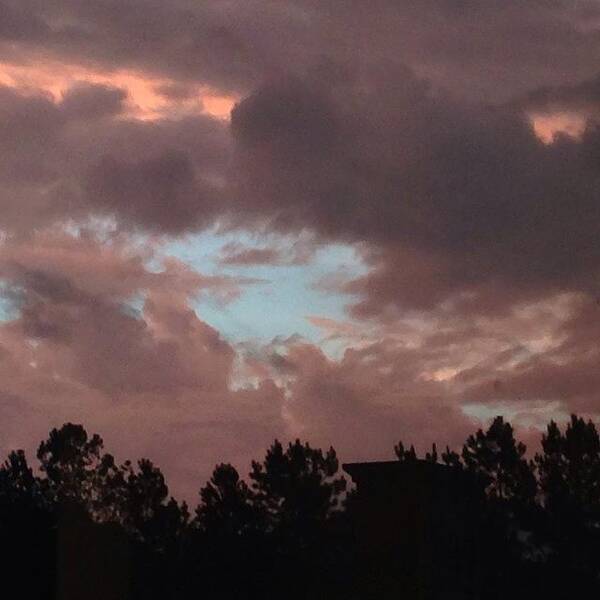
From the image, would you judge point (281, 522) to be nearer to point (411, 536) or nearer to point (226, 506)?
point (226, 506)

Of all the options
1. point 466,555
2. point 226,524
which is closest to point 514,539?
point 466,555

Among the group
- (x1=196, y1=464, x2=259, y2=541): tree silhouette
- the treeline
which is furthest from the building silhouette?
(x1=196, y1=464, x2=259, y2=541): tree silhouette

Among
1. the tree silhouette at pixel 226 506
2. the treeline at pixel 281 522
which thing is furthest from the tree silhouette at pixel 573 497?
the tree silhouette at pixel 226 506

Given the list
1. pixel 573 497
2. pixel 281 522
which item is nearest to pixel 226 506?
pixel 281 522

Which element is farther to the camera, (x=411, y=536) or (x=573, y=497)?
(x=573, y=497)

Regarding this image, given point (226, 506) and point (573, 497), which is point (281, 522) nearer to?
point (226, 506)

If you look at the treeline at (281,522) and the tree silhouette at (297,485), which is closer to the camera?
the treeline at (281,522)

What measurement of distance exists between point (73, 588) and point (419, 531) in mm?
18998

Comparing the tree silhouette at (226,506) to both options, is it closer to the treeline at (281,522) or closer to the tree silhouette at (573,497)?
the treeline at (281,522)

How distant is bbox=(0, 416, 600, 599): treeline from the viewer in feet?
213

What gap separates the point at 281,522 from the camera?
92.8 m

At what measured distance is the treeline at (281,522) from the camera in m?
65.0

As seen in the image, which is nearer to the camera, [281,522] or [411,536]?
[411,536]

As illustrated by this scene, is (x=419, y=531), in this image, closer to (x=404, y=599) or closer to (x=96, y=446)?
(x=404, y=599)
